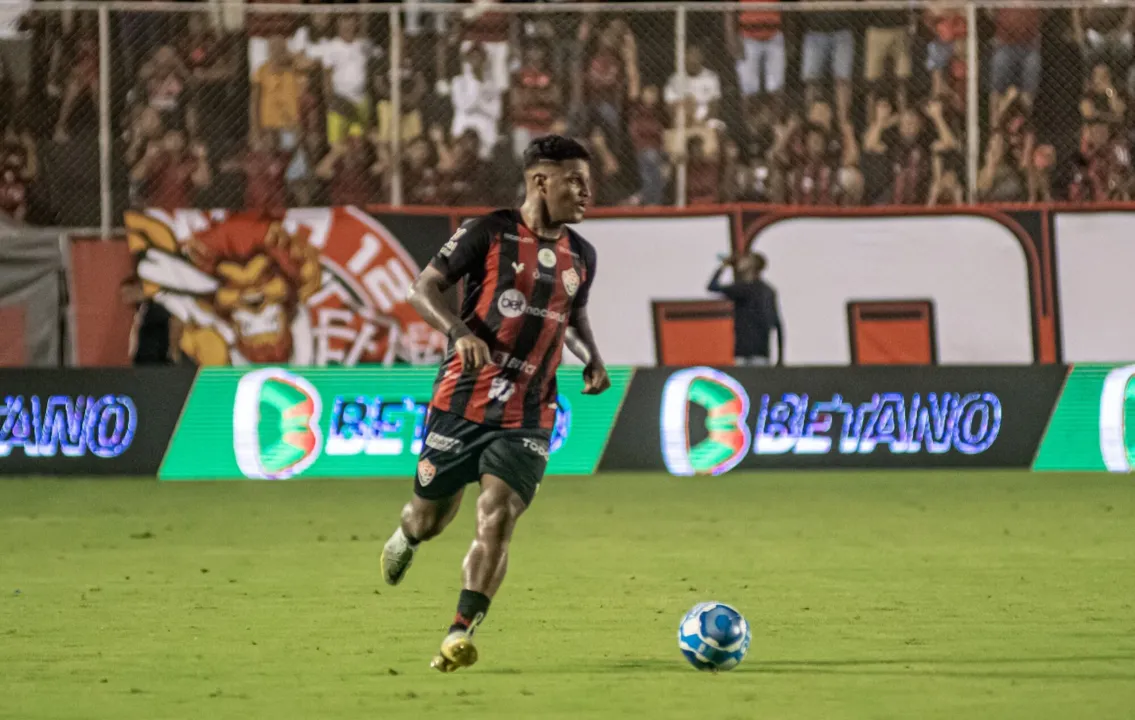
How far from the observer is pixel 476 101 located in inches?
747

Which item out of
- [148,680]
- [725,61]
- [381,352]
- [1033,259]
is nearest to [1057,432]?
[1033,259]

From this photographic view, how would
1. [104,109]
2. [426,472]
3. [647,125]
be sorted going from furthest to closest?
[647,125]
[104,109]
[426,472]

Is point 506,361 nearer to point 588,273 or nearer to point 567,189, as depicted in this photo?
point 588,273

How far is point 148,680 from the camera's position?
7.04 m

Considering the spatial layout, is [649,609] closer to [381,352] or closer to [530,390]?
[530,390]

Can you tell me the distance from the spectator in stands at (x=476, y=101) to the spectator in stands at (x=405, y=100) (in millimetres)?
340

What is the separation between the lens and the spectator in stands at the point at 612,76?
1923cm

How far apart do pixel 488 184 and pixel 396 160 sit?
0.98 metres

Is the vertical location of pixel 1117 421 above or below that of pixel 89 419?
above

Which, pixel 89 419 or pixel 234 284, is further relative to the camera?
pixel 234 284

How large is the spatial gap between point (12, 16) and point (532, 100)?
510 cm

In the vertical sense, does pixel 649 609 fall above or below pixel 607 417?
above

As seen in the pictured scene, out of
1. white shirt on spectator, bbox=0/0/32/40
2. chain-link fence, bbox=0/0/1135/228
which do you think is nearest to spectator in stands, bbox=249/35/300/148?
chain-link fence, bbox=0/0/1135/228

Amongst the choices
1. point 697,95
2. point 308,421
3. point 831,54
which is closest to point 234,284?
point 308,421
